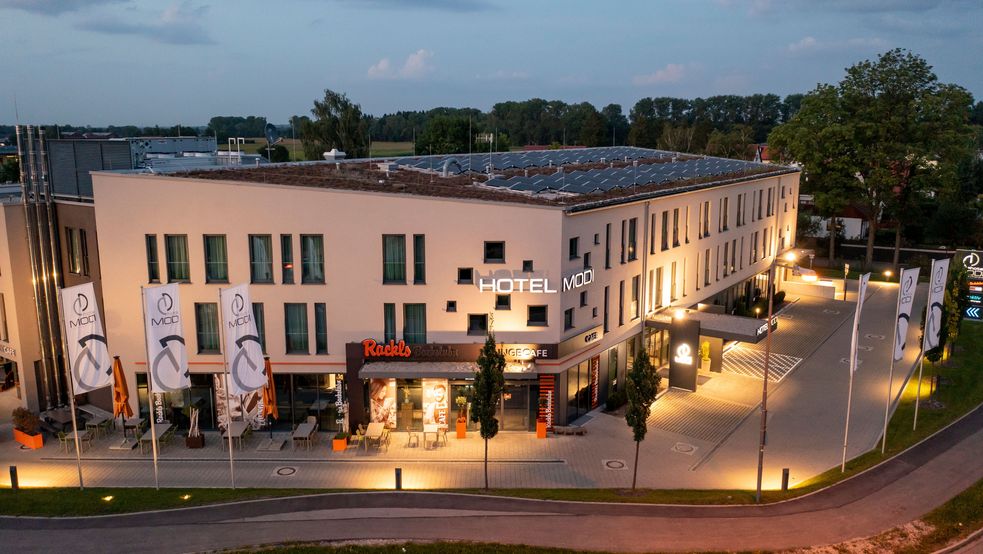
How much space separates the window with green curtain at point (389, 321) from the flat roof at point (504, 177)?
16.6ft

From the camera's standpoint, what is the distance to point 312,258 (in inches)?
1232

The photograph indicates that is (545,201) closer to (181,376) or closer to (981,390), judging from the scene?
(181,376)

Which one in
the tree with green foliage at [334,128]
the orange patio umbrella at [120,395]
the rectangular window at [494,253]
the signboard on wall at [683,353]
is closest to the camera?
the orange patio umbrella at [120,395]

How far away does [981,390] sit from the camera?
36.8 metres

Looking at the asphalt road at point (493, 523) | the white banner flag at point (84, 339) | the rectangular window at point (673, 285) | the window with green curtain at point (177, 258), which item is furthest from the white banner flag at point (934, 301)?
the white banner flag at point (84, 339)

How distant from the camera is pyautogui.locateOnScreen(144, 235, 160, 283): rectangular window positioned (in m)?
31.4

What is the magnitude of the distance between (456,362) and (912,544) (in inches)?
694

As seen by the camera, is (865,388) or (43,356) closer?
(43,356)

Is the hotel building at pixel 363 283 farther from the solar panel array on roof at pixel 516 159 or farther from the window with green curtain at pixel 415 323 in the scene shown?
the solar panel array on roof at pixel 516 159

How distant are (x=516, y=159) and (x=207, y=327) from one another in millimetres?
26179

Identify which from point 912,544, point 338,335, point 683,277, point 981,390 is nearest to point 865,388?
point 981,390

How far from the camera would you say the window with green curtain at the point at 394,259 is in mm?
31094

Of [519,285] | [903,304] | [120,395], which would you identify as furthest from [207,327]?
[903,304]

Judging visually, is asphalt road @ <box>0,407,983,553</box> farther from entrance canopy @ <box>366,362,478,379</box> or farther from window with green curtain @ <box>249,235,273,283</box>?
window with green curtain @ <box>249,235,273,283</box>
